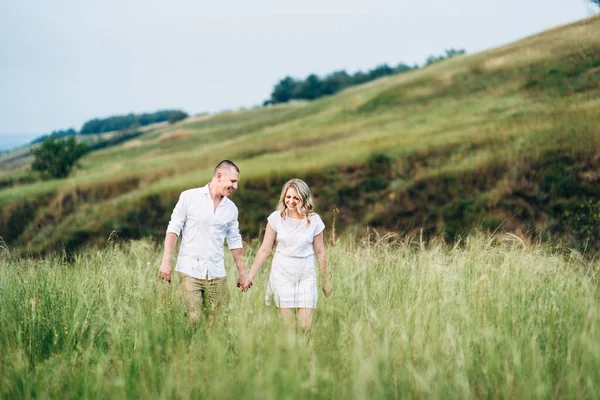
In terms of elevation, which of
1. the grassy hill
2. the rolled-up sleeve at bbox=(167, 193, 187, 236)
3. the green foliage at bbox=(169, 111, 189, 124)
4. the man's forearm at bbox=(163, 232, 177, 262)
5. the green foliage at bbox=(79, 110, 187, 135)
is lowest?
the grassy hill

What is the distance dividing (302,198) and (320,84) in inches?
4086

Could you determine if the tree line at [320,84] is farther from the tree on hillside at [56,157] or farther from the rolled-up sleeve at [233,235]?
the rolled-up sleeve at [233,235]

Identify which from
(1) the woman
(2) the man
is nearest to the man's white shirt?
(2) the man

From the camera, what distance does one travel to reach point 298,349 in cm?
390

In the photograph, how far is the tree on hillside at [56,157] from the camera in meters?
39.8

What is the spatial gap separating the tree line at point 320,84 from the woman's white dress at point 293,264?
3791 inches

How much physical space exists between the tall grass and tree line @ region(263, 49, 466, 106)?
3826 inches

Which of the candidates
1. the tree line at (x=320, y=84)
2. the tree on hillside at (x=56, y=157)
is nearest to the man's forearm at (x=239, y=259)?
the tree on hillside at (x=56, y=157)

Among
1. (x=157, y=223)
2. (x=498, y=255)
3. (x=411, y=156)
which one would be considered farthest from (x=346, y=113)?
(x=498, y=255)

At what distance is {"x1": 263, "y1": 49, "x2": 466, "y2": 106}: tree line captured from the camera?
104 meters

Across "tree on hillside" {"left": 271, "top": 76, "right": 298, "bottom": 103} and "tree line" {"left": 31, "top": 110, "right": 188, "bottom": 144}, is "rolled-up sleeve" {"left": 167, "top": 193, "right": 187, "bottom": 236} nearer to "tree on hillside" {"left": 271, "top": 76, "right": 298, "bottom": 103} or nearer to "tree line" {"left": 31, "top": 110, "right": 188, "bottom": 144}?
"tree line" {"left": 31, "top": 110, "right": 188, "bottom": 144}

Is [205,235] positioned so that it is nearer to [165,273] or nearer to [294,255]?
[165,273]

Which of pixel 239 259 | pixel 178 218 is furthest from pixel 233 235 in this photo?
pixel 178 218

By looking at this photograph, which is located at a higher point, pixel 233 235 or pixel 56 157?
pixel 56 157
